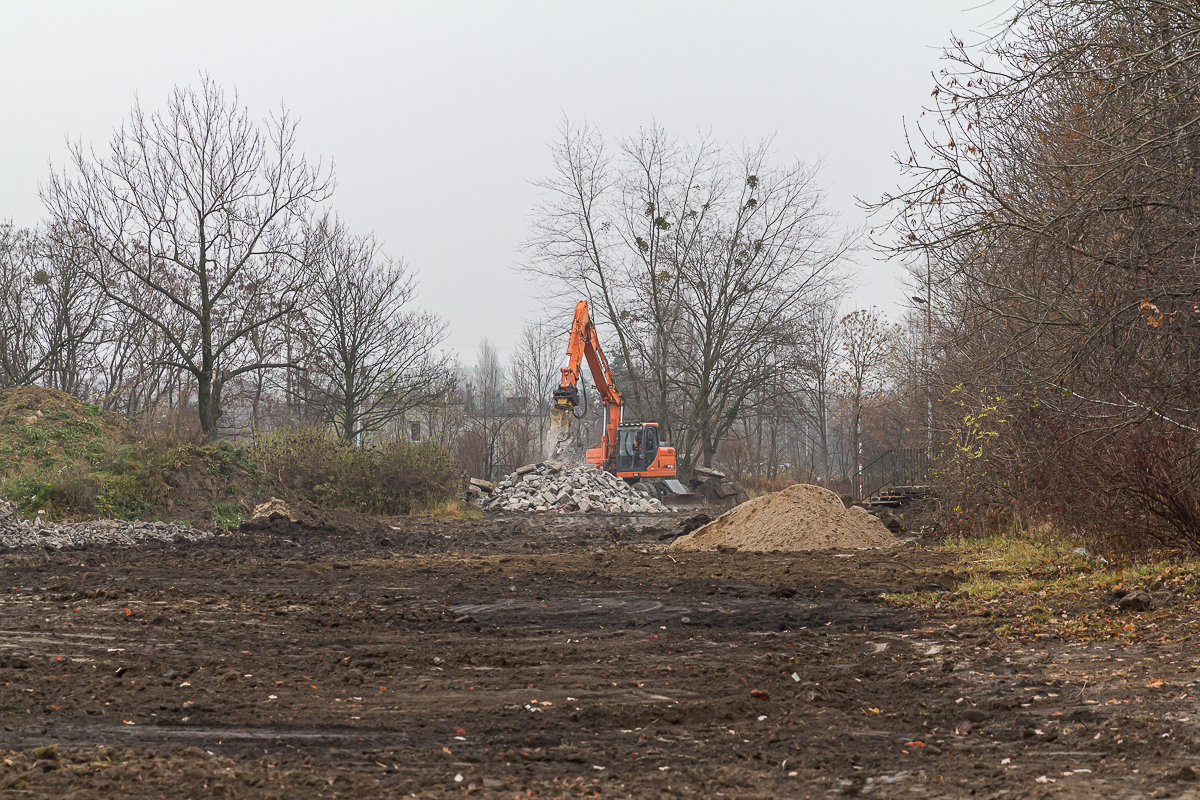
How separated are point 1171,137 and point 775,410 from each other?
29.3 m

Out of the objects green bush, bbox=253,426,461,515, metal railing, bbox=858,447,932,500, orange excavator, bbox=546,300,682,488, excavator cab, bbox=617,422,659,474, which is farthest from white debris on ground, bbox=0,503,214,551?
metal railing, bbox=858,447,932,500

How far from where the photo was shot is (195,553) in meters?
11.5

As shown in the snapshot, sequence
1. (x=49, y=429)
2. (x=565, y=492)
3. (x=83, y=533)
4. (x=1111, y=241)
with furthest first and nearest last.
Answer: (x=565, y=492) < (x=49, y=429) < (x=83, y=533) < (x=1111, y=241)

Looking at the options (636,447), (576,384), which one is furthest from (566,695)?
(636,447)

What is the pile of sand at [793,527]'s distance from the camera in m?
13.0

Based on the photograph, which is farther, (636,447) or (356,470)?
(636,447)

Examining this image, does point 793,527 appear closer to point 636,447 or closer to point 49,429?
point 49,429

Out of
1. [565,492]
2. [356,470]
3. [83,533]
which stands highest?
[356,470]

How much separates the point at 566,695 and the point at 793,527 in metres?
9.22

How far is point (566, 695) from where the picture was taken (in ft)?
14.9

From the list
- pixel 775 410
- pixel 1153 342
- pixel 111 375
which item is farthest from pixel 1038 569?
pixel 111 375

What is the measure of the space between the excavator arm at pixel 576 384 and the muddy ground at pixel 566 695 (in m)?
16.0

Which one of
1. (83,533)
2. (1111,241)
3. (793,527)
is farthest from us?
(793,527)

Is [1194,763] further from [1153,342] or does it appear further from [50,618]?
[50,618]
